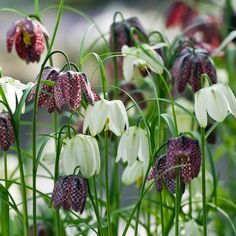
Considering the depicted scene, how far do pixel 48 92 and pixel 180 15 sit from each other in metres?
1.81

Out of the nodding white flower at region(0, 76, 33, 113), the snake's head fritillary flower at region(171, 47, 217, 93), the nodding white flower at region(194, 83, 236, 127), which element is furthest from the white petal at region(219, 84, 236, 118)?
the nodding white flower at region(0, 76, 33, 113)

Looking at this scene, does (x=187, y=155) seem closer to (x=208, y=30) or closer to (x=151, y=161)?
(x=151, y=161)

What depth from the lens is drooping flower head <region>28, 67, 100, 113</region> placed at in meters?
1.52

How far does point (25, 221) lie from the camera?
164 cm

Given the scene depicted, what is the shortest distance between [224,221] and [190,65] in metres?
0.94

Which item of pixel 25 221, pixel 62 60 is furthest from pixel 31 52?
pixel 62 60

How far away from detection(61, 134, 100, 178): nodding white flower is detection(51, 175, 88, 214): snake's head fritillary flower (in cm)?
2

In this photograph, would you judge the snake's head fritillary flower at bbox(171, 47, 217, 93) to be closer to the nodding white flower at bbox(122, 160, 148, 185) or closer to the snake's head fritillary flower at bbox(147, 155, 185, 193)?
the nodding white flower at bbox(122, 160, 148, 185)

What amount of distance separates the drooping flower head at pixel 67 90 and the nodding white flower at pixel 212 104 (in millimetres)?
192

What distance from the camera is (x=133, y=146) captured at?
1.69 m

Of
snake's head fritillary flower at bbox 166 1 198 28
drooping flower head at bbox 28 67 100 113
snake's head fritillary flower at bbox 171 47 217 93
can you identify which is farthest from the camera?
snake's head fritillary flower at bbox 166 1 198 28

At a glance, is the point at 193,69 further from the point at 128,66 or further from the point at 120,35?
the point at 120,35

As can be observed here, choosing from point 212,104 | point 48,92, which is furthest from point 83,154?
point 212,104

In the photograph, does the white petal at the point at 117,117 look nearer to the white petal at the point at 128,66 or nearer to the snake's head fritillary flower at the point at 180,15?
the white petal at the point at 128,66
